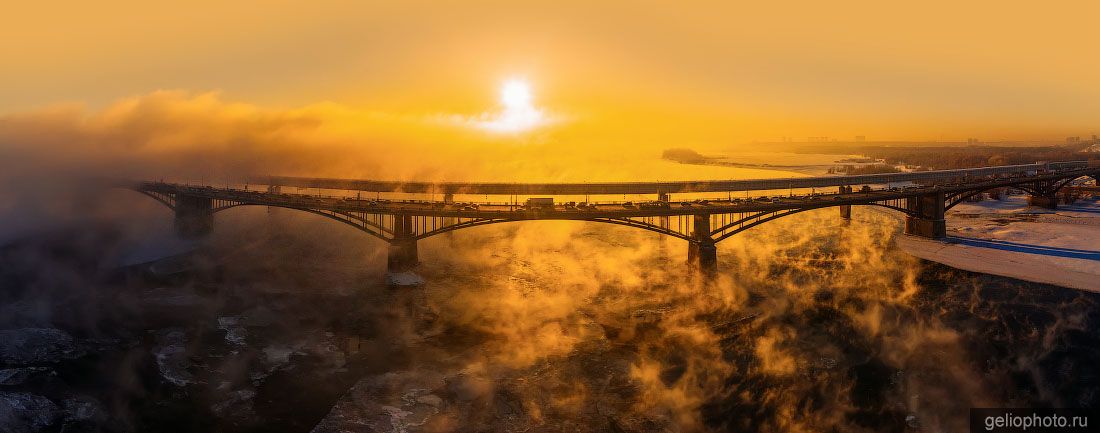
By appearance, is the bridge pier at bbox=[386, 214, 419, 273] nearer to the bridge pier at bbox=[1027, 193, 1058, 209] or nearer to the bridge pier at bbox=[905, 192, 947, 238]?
the bridge pier at bbox=[905, 192, 947, 238]

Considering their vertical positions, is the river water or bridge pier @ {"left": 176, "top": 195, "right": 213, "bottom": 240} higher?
bridge pier @ {"left": 176, "top": 195, "right": 213, "bottom": 240}

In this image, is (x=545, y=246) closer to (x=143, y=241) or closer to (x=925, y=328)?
(x=925, y=328)

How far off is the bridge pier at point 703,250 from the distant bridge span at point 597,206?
0.42 feet

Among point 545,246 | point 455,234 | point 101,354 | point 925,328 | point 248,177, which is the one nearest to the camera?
point 101,354

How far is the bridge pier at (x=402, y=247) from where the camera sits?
225 feet

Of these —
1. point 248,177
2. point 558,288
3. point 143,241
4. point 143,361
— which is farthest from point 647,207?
point 248,177

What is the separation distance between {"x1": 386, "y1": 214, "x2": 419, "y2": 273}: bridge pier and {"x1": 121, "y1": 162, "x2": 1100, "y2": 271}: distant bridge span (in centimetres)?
13

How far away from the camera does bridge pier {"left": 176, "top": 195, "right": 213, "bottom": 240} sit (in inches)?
3895

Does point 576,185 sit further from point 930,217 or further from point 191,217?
point 191,217

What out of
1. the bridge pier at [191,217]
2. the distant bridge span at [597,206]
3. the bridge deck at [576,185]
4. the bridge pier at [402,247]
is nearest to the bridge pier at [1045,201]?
the distant bridge span at [597,206]

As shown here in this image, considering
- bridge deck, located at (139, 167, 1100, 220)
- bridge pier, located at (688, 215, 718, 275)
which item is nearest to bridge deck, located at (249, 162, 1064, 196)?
bridge deck, located at (139, 167, 1100, 220)

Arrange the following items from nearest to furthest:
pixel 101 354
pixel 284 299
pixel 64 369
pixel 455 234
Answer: pixel 64 369
pixel 101 354
pixel 284 299
pixel 455 234

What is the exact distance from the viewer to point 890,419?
31062 mm

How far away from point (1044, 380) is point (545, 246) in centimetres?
6886
